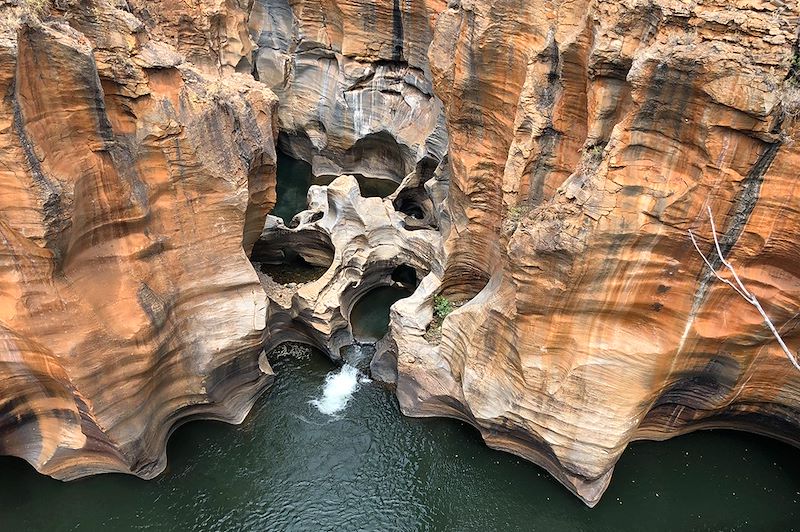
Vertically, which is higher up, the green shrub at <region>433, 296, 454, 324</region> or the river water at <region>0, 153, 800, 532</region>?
the green shrub at <region>433, 296, 454, 324</region>

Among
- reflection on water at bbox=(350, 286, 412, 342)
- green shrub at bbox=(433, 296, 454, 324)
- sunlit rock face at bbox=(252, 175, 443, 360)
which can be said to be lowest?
reflection on water at bbox=(350, 286, 412, 342)

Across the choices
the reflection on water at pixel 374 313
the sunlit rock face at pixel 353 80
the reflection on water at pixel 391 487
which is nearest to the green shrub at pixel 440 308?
the reflection on water at pixel 374 313

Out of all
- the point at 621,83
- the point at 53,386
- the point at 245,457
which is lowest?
the point at 245,457

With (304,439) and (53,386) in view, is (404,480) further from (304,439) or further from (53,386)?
(53,386)

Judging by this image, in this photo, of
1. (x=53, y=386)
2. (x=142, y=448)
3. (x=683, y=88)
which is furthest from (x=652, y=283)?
(x=53, y=386)

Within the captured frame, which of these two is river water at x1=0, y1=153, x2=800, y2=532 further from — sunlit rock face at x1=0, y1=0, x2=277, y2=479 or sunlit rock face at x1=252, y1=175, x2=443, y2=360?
sunlit rock face at x1=252, y1=175, x2=443, y2=360

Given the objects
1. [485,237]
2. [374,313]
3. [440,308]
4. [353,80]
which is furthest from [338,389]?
[353,80]

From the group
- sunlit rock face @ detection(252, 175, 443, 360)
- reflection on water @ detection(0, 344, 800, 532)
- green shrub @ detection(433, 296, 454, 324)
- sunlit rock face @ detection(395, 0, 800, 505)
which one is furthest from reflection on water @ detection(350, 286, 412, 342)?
reflection on water @ detection(0, 344, 800, 532)

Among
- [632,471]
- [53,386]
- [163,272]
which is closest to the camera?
[53,386]
